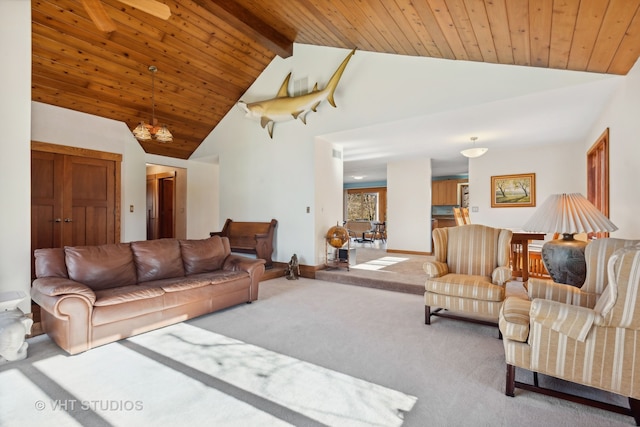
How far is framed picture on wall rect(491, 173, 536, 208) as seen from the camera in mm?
6027

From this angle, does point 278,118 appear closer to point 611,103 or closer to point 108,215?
point 108,215

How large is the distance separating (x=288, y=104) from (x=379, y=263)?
3.55 metres

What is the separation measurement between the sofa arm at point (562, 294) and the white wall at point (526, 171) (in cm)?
423

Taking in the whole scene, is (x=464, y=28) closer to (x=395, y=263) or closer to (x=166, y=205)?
(x=395, y=263)

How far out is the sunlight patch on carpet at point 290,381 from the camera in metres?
1.77

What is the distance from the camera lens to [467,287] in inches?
114

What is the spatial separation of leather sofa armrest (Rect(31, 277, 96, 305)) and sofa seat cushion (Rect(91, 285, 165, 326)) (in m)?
0.11

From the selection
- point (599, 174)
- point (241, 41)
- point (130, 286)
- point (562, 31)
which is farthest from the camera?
point (241, 41)

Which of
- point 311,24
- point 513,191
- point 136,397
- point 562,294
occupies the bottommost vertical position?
point 136,397

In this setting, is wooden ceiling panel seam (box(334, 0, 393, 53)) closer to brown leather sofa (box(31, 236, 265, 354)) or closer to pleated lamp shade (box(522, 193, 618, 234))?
pleated lamp shade (box(522, 193, 618, 234))

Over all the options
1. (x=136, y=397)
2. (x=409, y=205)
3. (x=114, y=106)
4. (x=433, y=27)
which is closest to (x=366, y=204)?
(x=409, y=205)

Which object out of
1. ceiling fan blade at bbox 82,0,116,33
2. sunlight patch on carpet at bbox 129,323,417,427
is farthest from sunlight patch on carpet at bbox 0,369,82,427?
ceiling fan blade at bbox 82,0,116,33

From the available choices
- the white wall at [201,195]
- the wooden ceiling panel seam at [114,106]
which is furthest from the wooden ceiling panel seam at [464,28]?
the white wall at [201,195]

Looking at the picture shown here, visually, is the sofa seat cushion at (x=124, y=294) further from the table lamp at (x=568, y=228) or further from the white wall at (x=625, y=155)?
the white wall at (x=625, y=155)
